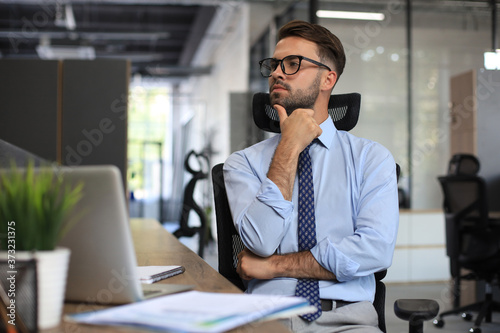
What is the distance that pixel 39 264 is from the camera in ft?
2.72

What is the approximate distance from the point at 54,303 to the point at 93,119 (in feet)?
11.0

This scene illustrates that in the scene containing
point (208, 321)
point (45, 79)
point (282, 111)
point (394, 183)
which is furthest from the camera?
point (45, 79)

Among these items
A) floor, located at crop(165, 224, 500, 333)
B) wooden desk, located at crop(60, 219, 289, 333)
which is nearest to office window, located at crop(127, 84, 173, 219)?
floor, located at crop(165, 224, 500, 333)

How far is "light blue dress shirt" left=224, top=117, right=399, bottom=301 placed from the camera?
5.12ft

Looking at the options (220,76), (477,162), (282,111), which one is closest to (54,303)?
(282,111)

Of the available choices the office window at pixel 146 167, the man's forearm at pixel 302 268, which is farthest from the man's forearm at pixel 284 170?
the office window at pixel 146 167

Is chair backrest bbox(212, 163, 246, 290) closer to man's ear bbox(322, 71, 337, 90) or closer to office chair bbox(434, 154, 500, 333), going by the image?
man's ear bbox(322, 71, 337, 90)

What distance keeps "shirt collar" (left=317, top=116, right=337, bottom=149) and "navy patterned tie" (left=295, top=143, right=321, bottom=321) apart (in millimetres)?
56

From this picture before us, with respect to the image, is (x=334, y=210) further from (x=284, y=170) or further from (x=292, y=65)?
(x=292, y=65)

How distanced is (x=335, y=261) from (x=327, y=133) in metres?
0.48

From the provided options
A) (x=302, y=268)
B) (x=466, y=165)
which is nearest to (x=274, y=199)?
(x=302, y=268)

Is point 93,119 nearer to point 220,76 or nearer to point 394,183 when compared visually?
point 394,183

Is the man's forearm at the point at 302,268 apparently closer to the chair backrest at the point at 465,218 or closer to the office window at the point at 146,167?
the chair backrest at the point at 465,218

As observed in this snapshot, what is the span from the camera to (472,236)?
4.14 m
